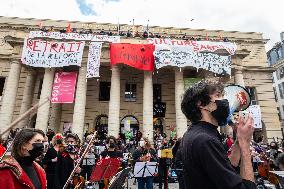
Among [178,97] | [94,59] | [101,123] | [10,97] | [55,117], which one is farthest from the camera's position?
[101,123]

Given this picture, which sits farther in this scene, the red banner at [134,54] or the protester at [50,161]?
the red banner at [134,54]

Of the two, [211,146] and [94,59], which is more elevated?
[94,59]

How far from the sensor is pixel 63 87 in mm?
21812

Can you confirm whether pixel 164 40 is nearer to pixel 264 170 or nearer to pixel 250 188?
pixel 264 170

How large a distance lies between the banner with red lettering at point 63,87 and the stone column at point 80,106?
1272 millimetres

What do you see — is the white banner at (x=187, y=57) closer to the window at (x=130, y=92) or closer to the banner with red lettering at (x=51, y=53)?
the banner with red lettering at (x=51, y=53)

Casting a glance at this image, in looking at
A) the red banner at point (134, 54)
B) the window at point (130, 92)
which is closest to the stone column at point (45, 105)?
the red banner at point (134, 54)

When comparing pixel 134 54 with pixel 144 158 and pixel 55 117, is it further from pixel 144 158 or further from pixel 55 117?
pixel 144 158

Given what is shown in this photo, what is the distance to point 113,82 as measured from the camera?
77.8ft

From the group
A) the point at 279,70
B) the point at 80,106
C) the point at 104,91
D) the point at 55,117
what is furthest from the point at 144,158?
the point at 279,70

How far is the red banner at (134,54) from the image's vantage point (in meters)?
21.8

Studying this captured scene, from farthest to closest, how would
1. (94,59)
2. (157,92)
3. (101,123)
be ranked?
(157,92)
(101,123)
(94,59)

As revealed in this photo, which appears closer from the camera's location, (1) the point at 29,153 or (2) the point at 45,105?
(1) the point at 29,153

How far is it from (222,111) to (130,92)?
88.5 feet
